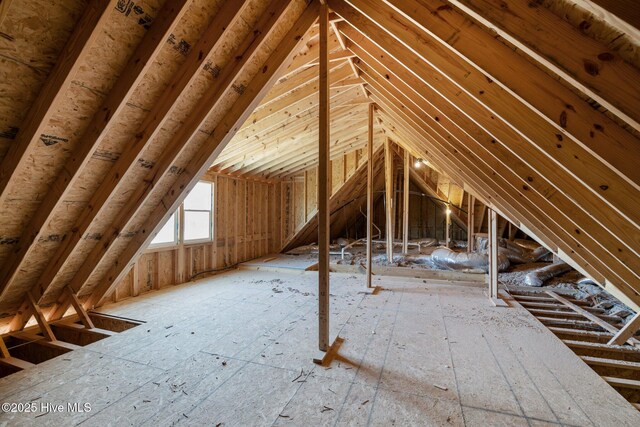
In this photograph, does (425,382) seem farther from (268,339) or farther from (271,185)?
(271,185)

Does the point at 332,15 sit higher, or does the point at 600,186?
the point at 332,15

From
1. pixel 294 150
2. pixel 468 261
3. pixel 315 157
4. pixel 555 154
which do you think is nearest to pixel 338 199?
pixel 315 157

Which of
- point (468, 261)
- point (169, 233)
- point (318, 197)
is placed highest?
point (318, 197)

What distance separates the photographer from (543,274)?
16.8ft

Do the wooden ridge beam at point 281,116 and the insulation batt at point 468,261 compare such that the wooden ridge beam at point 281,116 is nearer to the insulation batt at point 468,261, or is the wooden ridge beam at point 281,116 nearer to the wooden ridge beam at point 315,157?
the wooden ridge beam at point 315,157

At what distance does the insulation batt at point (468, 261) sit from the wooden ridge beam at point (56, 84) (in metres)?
6.19

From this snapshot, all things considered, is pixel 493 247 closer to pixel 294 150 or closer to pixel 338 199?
pixel 294 150

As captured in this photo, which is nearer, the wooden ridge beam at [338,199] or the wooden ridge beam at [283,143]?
the wooden ridge beam at [283,143]

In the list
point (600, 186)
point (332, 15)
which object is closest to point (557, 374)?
point (600, 186)

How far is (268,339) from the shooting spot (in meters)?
2.94

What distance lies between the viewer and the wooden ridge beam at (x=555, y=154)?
1320mm

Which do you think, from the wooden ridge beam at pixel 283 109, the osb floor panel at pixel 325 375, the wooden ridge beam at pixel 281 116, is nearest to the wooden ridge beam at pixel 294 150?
the wooden ridge beam at pixel 281 116

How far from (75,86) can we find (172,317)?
279 cm

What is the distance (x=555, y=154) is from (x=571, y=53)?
24.0 inches
